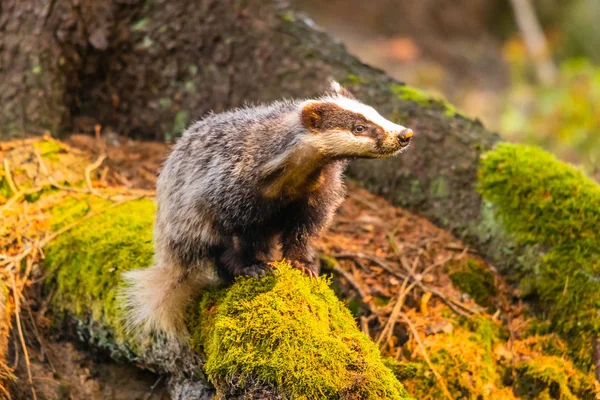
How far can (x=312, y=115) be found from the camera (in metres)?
3.90

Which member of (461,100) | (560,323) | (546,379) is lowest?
(546,379)

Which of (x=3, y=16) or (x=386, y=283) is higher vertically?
(x=3, y=16)

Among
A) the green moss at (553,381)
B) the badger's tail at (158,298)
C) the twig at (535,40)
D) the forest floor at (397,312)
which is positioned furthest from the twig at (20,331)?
the twig at (535,40)

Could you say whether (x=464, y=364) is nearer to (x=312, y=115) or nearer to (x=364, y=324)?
(x=364, y=324)

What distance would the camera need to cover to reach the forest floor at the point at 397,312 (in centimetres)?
469

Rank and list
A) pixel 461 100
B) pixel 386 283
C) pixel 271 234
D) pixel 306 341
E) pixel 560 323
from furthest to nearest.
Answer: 1. pixel 461 100
2. pixel 386 283
3. pixel 560 323
4. pixel 271 234
5. pixel 306 341

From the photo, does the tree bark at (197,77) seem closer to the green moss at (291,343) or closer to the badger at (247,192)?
the badger at (247,192)

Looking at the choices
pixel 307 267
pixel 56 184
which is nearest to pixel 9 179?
pixel 56 184

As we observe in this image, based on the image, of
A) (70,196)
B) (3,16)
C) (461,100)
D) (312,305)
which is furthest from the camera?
(461,100)

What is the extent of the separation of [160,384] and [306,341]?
5.22 ft

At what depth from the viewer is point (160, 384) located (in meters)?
4.65

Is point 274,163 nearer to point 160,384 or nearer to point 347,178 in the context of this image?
point 160,384

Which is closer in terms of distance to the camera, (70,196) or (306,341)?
(306,341)

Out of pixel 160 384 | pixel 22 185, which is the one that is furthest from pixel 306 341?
pixel 22 185
